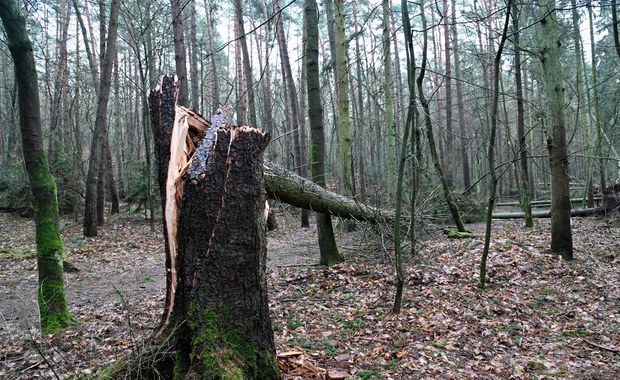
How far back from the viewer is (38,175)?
486 cm

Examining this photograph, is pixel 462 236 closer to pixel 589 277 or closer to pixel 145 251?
pixel 589 277

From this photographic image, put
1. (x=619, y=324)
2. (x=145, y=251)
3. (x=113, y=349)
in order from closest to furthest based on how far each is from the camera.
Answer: (x=113, y=349) → (x=619, y=324) → (x=145, y=251)

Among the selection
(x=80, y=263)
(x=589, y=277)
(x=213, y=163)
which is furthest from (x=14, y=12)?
(x=589, y=277)

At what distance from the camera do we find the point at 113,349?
4277 mm

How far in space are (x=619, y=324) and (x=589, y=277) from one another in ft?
6.32

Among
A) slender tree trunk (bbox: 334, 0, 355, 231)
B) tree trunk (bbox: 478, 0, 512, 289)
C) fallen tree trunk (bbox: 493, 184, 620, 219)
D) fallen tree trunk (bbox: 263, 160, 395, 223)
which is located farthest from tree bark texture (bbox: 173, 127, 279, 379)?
fallen tree trunk (bbox: 493, 184, 620, 219)

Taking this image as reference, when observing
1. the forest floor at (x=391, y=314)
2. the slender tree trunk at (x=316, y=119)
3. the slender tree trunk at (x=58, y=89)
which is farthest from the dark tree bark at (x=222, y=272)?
the slender tree trunk at (x=58, y=89)

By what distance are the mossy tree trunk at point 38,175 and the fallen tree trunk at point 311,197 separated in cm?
274

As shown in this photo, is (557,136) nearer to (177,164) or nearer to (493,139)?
(493,139)

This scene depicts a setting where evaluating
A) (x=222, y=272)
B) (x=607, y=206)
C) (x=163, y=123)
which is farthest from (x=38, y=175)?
(x=607, y=206)

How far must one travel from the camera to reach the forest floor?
4039mm

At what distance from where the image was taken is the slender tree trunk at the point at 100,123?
1250 centimetres

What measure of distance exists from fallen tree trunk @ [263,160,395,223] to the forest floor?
0.39m

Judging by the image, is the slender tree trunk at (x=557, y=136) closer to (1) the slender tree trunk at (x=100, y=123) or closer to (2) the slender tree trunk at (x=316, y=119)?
(2) the slender tree trunk at (x=316, y=119)
